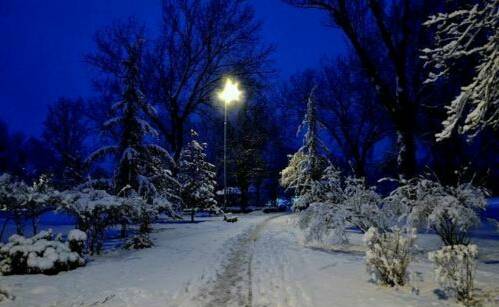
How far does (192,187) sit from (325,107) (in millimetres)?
13477

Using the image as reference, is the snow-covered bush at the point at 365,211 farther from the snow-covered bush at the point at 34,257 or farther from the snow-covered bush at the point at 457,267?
the snow-covered bush at the point at 34,257

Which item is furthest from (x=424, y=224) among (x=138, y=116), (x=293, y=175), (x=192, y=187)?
(x=192, y=187)

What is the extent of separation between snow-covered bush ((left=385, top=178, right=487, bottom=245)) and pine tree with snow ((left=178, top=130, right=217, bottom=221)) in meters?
22.7

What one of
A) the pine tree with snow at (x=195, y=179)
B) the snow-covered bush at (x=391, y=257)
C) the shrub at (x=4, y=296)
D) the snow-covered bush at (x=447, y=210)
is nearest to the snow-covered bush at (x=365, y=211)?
the snow-covered bush at (x=447, y=210)

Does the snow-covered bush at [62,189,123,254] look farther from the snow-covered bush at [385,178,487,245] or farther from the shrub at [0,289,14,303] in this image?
the snow-covered bush at [385,178,487,245]

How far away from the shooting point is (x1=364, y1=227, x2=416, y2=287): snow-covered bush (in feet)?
23.4

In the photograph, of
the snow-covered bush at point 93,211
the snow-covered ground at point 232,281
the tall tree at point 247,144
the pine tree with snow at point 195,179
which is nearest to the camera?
the snow-covered ground at point 232,281

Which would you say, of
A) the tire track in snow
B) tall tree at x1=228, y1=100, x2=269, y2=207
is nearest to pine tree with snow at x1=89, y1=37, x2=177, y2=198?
the tire track in snow

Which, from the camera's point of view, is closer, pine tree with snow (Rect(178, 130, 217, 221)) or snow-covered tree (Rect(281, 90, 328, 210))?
snow-covered tree (Rect(281, 90, 328, 210))

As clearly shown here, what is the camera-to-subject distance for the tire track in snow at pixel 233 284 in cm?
677

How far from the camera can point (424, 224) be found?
10867mm

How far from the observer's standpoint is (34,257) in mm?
9188

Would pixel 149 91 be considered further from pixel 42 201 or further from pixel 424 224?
pixel 424 224

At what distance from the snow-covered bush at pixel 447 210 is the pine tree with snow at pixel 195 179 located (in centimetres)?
2271
